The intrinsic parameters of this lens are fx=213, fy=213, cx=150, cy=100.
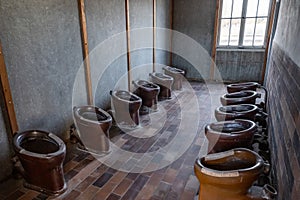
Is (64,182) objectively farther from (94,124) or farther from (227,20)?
(227,20)

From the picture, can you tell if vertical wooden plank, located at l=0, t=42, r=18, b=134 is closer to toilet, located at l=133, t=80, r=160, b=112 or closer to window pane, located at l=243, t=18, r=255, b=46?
toilet, located at l=133, t=80, r=160, b=112

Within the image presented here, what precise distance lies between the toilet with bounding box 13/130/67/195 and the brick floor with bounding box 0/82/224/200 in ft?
0.30

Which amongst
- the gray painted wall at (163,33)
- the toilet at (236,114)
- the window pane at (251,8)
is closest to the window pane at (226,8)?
the window pane at (251,8)

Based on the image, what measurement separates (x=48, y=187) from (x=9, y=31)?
1.62m

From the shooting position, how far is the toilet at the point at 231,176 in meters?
1.53

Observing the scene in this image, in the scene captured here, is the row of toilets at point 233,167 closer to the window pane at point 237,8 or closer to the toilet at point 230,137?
the toilet at point 230,137

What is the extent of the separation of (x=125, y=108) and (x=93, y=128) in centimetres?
83

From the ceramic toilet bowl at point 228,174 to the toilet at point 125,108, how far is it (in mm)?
1811

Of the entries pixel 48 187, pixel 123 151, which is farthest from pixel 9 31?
pixel 123 151

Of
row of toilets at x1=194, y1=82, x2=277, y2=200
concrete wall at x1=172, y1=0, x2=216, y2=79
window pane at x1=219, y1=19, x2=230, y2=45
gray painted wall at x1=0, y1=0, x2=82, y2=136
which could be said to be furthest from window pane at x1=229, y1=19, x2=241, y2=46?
gray painted wall at x1=0, y1=0, x2=82, y2=136

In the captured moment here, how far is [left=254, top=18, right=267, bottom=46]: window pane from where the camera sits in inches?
223

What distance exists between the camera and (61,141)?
7.46ft

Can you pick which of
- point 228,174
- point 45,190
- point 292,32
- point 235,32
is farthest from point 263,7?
point 45,190

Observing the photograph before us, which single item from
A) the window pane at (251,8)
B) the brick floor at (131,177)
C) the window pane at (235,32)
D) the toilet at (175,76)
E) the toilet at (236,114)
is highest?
the window pane at (251,8)
